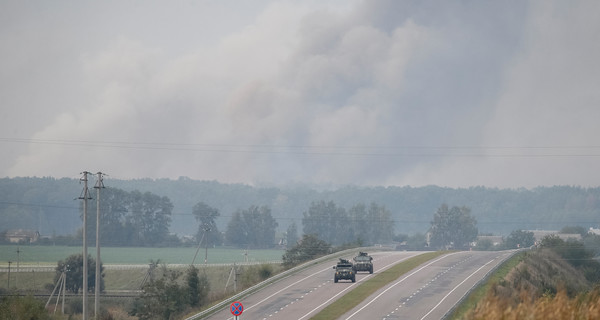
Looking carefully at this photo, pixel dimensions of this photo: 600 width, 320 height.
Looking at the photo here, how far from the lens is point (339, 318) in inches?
2530

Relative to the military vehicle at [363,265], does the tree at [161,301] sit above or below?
below

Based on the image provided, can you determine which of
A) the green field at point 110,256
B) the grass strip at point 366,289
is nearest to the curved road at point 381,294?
the grass strip at point 366,289

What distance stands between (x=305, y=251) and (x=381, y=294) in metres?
44.6

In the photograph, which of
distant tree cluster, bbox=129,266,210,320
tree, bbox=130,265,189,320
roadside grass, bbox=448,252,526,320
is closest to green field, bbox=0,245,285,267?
roadside grass, bbox=448,252,526,320

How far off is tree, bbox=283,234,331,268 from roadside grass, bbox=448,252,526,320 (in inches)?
1157

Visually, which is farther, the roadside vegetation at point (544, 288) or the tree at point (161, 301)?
the tree at point (161, 301)

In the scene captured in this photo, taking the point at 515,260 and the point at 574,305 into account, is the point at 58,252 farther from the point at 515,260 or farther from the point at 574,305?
the point at 574,305

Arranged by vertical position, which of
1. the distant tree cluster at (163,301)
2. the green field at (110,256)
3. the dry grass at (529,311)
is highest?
the green field at (110,256)

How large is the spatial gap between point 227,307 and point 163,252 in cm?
12411

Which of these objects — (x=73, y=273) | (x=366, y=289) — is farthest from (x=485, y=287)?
(x=73, y=273)

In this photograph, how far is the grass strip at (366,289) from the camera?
66.9m

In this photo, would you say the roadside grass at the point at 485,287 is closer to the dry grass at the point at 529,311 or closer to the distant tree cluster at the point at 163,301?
the dry grass at the point at 529,311

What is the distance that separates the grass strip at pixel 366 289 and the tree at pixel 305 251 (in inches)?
647

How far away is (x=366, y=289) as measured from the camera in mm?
79312
